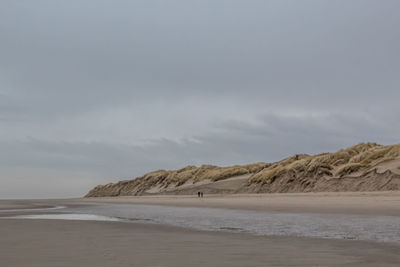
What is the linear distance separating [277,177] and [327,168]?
7.30m

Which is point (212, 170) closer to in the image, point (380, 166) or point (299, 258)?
point (380, 166)

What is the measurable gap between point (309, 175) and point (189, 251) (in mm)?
45632

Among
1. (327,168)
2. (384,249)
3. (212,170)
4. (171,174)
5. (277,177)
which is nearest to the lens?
(384,249)

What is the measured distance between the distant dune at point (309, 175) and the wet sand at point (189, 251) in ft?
109

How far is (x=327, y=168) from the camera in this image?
164 ft

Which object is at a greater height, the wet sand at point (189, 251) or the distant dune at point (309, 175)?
the distant dune at point (309, 175)

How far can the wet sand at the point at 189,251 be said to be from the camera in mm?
5773

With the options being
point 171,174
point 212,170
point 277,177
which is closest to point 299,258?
point 277,177

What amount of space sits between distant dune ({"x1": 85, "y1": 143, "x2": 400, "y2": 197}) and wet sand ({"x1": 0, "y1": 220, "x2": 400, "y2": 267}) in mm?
33361

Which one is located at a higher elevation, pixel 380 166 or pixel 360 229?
pixel 380 166

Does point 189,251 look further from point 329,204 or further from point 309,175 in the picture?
point 309,175

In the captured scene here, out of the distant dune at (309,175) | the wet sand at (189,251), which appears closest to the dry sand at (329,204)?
the distant dune at (309,175)

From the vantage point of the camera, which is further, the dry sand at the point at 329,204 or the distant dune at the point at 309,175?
the distant dune at the point at 309,175

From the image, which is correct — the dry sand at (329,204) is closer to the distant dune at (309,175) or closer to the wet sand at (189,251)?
the distant dune at (309,175)
